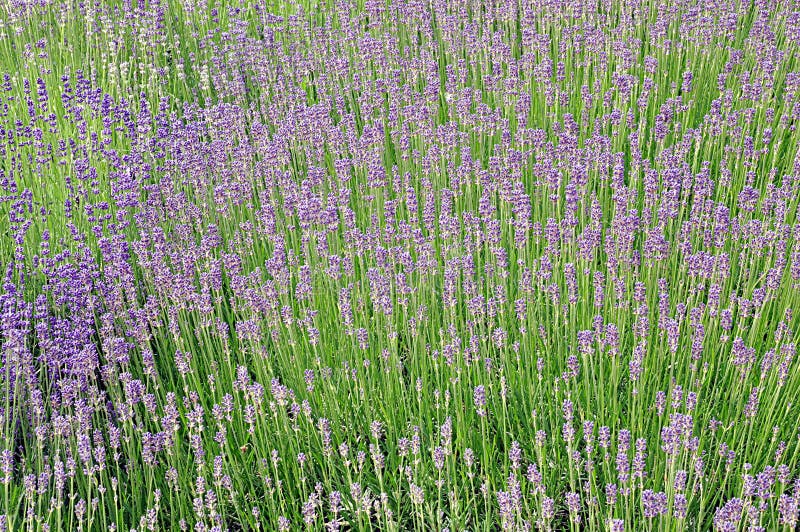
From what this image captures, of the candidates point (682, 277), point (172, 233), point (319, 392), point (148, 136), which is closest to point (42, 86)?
point (148, 136)

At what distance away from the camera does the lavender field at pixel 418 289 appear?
9.40 ft

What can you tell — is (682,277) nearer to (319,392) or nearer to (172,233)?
(319,392)

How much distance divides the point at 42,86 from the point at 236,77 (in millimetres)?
1325

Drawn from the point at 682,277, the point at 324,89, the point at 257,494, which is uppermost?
the point at 324,89

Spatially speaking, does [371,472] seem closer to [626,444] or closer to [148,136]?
[626,444]

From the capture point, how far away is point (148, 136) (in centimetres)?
507

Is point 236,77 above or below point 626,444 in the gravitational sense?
above

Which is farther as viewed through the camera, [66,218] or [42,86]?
[42,86]

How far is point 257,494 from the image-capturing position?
324 cm

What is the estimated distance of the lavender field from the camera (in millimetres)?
2865

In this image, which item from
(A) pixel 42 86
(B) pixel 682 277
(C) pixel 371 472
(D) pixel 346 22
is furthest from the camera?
(D) pixel 346 22

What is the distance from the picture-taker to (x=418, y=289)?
3656 millimetres

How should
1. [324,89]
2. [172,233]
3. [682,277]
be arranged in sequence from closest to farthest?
[682,277] < [172,233] < [324,89]

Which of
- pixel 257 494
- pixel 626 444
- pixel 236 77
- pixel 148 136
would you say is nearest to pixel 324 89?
pixel 236 77
